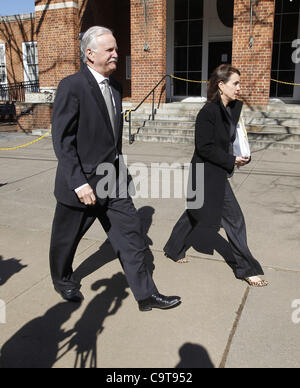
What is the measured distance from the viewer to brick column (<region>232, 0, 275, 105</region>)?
1176 centimetres

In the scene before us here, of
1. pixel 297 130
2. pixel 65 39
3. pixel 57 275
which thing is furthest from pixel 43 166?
pixel 65 39

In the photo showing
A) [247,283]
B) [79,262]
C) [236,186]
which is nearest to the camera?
[247,283]

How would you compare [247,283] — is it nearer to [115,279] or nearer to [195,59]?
[115,279]

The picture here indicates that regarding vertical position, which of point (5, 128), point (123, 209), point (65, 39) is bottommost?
point (5, 128)

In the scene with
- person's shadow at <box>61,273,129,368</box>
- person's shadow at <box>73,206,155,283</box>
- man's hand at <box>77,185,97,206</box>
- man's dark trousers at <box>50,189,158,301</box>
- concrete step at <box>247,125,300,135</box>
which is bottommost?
person's shadow at <box>73,206,155,283</box>

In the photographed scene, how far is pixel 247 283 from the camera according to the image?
3.64 m

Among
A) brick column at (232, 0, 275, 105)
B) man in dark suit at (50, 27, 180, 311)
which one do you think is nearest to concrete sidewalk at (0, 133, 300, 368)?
man in dark suit at (50, 27, 180, 311)

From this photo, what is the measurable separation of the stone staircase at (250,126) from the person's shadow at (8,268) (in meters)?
7.55

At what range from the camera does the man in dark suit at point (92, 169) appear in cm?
283

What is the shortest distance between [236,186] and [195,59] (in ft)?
32.8

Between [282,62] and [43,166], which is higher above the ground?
[282,62]

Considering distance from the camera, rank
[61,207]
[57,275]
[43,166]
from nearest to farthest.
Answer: [61,207], [57,275], [43,166]

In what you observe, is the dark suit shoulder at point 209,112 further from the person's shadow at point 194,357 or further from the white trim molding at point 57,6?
the white trim molding at point 57,6

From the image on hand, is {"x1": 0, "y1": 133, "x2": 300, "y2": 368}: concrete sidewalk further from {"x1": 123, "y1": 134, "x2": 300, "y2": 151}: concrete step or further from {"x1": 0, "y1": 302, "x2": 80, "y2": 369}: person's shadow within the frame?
{"x1": 123, "y1": 134, "x2": 300, "y2": 151}: concrete step
